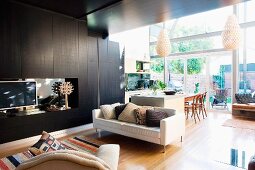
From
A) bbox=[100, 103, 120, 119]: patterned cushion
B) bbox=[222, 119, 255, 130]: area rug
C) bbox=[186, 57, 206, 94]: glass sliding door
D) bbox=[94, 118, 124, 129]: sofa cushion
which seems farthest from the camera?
bbox=[186, 57, 206, 94]: glass sliding door

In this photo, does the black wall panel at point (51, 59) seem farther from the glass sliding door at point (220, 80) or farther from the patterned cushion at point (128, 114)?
the glass sliding door at point (220, 80)

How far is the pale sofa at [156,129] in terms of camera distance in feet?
10.9

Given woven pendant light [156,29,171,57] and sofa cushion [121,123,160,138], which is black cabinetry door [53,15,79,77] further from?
woven pendant light [156,29,171,57]

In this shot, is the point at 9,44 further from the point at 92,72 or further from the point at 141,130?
the point at 141,130

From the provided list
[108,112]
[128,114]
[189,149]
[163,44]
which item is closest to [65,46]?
[108,112]

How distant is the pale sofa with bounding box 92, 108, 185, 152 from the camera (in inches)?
130

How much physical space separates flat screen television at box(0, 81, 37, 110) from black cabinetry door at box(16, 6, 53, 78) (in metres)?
0.32

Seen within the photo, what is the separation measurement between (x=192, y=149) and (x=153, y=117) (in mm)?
964

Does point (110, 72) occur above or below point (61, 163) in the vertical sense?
above

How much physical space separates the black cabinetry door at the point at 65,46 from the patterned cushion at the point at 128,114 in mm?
1712

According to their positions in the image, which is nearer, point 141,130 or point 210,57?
point 141,130

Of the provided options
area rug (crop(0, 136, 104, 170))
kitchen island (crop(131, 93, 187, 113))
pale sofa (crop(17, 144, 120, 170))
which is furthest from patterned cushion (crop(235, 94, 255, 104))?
pale sofa (crop(17, 144, 120, 170))

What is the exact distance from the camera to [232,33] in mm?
4828

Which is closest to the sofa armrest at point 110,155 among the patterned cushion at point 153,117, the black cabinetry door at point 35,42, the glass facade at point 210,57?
the patterned cushion at point 153,117
